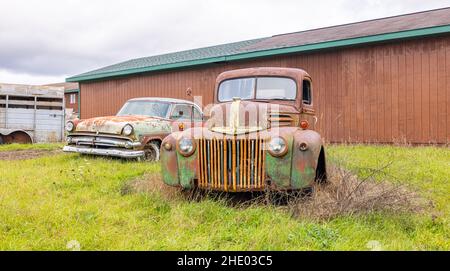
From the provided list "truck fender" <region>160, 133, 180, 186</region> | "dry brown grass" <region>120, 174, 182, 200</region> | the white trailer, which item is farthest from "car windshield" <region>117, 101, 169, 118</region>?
the white trailer

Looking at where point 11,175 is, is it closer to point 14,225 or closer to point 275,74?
point 14,225

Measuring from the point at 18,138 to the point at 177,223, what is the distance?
10468 millimetres

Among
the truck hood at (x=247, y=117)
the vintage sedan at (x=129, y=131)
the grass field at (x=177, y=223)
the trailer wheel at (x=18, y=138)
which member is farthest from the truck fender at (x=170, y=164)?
the trailer wheel at (x=18, y=138)

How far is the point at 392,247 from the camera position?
10.0 ft

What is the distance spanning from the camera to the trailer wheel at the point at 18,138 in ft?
38.2

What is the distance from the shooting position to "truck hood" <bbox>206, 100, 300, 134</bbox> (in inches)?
168

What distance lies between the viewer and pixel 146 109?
8.24m

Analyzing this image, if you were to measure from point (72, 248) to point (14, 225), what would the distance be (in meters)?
0.89

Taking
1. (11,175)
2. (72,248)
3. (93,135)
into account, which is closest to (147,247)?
(72,248)

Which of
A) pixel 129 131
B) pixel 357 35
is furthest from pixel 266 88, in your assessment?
pixel 357 35

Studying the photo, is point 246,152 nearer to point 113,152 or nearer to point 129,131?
point 129,131

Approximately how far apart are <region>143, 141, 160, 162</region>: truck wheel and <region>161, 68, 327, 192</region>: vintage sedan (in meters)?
3.03

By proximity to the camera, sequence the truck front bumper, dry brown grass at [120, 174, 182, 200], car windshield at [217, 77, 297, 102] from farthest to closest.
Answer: the truck front bumper
car windshield at [217, 77, 297, 102]
dry brown grass at [120, 174, 182, 200]

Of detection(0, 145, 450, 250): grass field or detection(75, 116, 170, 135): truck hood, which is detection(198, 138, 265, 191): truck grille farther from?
detection(75, 116, 170, 135): truck hood
